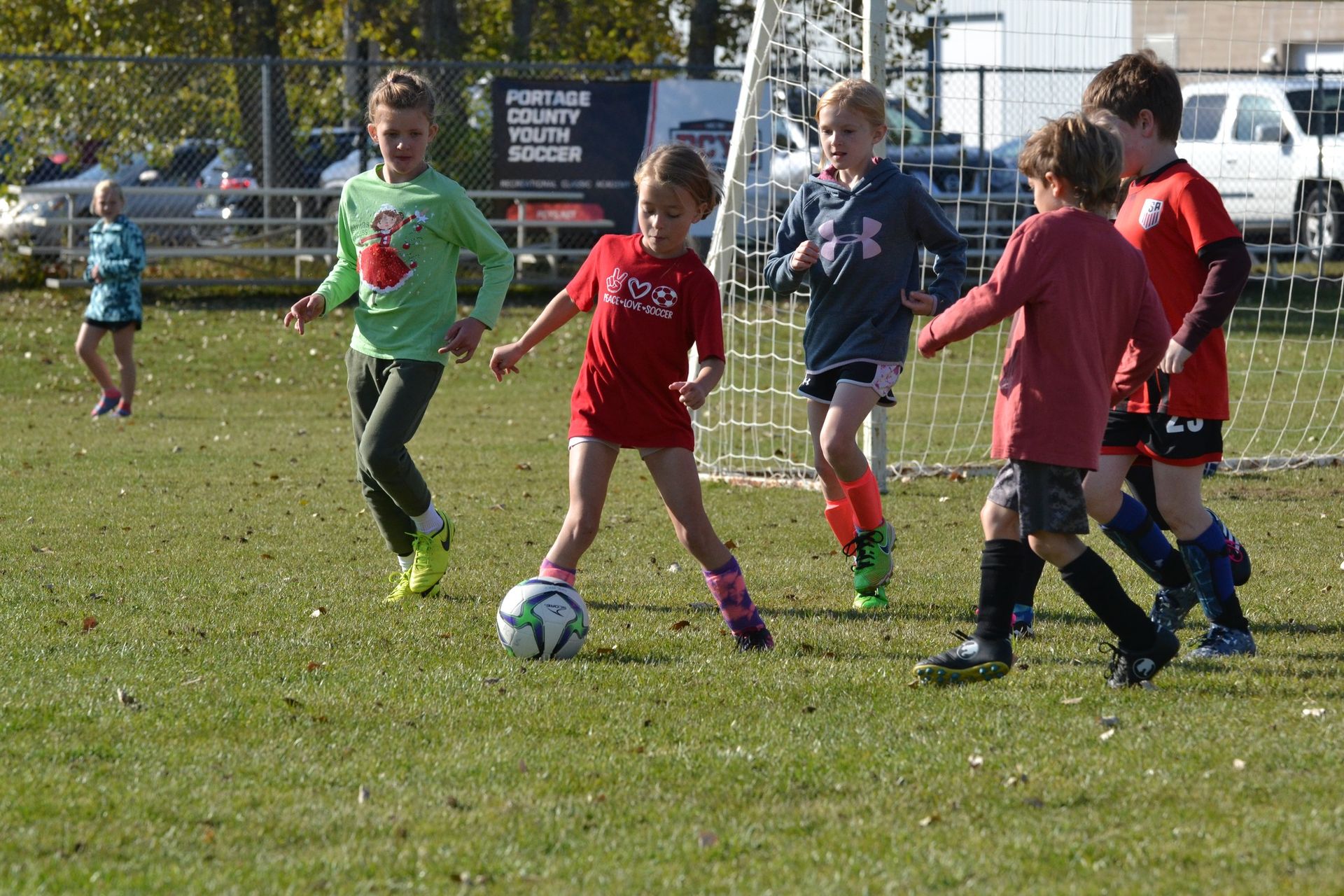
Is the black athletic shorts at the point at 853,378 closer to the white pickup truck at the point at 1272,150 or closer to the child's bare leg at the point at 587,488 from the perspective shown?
the child's bare leg at the point at 587,488

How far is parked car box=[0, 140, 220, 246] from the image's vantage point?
61.8 ft

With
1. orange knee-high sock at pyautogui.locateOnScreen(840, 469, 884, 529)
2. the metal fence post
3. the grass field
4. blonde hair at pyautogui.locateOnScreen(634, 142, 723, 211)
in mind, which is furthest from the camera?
the metal fence post

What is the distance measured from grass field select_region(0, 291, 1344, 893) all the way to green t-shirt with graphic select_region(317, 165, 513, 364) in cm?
102

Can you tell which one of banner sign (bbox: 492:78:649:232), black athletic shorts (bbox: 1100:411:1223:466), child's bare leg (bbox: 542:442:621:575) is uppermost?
banner sign (bbox: 492:78:649:232)

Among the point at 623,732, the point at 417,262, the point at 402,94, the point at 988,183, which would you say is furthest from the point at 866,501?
the point at 988,183

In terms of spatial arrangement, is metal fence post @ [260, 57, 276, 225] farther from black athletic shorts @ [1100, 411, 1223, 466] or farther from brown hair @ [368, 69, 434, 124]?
black athletic shorts @ [1100, 411, 1223, 466]

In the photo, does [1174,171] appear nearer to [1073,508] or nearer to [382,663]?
[1073,508]

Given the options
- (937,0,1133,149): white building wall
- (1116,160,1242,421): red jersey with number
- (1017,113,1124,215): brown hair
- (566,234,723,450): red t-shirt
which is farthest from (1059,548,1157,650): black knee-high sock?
(937,0,1133,149): white building wall

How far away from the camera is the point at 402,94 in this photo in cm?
575

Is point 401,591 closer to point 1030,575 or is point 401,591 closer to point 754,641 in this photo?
point 754,641

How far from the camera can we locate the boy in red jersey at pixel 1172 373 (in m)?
4.95

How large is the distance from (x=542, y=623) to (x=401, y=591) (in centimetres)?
131

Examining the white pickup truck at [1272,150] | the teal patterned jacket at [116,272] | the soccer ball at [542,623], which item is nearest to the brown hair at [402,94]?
the soccer ball at [542,623]

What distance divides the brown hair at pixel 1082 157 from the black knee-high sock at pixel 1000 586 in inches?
39.7
